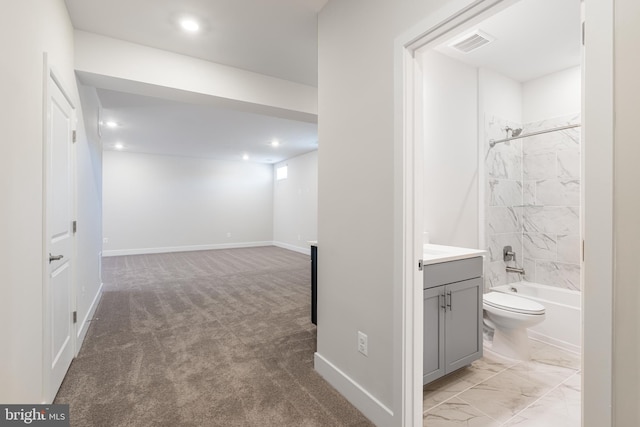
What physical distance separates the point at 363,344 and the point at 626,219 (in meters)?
1.37

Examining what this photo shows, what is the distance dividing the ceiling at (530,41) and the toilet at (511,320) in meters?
2.15

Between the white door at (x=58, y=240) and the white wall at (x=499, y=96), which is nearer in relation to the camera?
the white door at (x=58, y=240)

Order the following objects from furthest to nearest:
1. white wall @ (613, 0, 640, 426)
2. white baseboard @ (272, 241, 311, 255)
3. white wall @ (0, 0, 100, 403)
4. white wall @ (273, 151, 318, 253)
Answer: white baseboard @ (272, 241, 311, 255), white wall @ (273, 151, 318, 253), white wall @ (0, 0, 100, 403), white wall @ (613, 0, 640, 426)

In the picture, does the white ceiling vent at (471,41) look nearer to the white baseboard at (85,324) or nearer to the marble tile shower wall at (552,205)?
the marble tile shower wall at (552,205)

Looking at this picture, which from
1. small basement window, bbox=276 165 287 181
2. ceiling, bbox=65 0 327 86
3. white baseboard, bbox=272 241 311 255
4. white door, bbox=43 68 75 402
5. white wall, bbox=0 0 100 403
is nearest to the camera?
white wall, bbox=0 0 100 403

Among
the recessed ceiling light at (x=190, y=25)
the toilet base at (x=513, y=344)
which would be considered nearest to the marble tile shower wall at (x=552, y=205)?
the toilet base at (x=513, y=344)

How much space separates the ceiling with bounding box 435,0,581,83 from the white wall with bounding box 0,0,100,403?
8.50 ft

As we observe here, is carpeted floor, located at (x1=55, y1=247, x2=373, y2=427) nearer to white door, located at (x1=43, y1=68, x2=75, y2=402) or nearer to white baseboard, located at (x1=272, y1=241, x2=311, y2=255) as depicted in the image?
white door, located at (x1=43, y1=68, x2=75, y2=402)

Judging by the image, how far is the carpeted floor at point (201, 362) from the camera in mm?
1785

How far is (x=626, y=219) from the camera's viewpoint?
858mm

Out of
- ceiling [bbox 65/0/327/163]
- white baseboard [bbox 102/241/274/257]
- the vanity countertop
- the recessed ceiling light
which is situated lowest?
white baseboard [bbox 102/241/274/257]

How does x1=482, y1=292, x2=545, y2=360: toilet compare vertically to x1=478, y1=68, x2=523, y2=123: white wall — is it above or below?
below

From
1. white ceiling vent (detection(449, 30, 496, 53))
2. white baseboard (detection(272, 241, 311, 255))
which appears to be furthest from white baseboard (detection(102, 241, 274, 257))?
white ceiling vent (detection(449, 30, 496, 53))

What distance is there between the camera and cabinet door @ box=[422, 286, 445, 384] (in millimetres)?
1934
